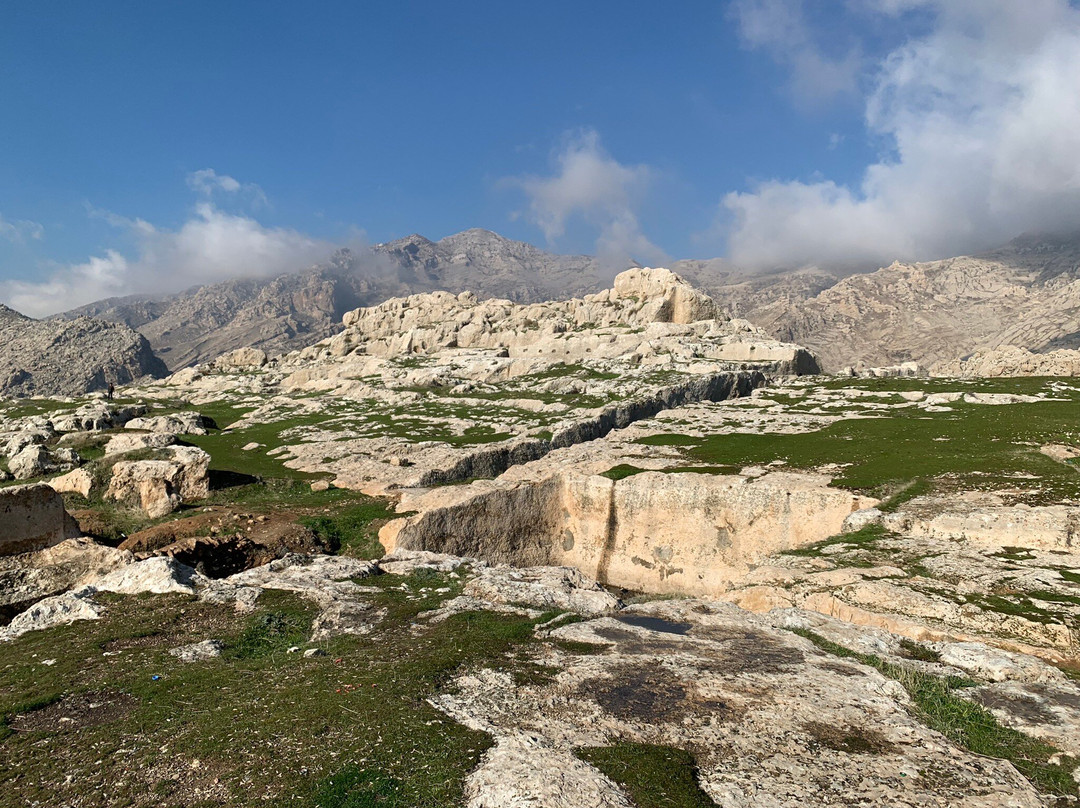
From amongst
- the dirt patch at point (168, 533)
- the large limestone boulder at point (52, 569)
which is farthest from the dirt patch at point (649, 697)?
the dirt patch at point (168, 533)

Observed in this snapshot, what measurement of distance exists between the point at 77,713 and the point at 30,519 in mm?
14645

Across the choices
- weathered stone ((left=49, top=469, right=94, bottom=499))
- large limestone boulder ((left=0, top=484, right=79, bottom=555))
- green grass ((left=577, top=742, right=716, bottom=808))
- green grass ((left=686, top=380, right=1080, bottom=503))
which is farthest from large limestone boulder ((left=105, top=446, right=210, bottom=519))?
green grass ((left=686, top=380, right=1080, bottom=503))

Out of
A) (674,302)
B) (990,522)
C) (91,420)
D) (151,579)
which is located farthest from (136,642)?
(674,302)

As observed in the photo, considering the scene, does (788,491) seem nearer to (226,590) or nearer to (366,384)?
(226,590)

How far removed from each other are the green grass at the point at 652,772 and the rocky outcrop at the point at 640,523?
18187 millimetres

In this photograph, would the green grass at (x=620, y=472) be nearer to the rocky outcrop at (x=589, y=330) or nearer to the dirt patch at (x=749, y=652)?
the dirt patch at (x=749, y=652)

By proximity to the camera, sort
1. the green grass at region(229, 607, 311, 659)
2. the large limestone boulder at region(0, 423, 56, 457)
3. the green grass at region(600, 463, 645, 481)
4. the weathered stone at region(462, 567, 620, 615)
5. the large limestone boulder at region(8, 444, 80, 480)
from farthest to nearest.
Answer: the large limestone boulder at region(0, 423, 56, 457)
the large limestone boulder at region(8, 444, 80, 480)
the green grass at region(600, 463, 645, 481)
the weathered stone at region(462, 567, 620, 615)
the green grass at region(229, 607, 311, 659)

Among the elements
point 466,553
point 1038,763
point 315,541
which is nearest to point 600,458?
point 466,553

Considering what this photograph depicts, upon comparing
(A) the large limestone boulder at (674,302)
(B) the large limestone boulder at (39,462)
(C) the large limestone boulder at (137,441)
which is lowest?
(B) the large limestone boulder at (39,462)

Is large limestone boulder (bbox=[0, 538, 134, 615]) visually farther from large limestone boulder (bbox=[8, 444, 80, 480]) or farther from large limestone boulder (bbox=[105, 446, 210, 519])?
large limestone boulder (bbox=[8, 444, 80, 480])

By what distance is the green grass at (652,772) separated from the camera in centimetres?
716

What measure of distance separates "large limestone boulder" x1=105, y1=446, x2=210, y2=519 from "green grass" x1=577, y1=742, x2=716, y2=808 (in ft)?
93.7

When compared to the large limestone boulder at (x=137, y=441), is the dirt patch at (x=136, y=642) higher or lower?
lower

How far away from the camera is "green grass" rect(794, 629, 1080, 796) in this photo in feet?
26.2
